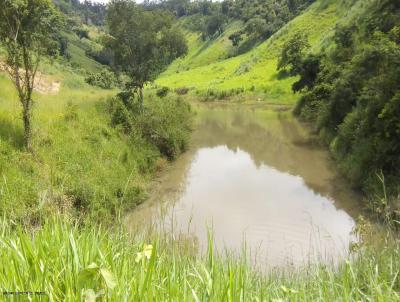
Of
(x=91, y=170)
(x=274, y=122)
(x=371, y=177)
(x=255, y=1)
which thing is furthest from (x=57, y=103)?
(x=255, y=1)

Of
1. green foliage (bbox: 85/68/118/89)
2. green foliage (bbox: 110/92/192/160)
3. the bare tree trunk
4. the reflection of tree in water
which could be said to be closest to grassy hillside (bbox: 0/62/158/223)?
the bare tree trunk

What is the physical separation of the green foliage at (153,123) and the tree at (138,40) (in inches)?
44.1

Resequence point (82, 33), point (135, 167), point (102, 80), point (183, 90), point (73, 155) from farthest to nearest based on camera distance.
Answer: point (82, 33), point (183, 90), point (102, 80), point (73, 155), point (135, 167)

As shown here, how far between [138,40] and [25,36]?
12.0 m

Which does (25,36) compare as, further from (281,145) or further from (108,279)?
(281,145)

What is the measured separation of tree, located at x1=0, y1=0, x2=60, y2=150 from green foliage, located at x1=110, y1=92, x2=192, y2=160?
7.01 meters

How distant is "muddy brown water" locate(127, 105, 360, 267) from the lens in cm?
1162

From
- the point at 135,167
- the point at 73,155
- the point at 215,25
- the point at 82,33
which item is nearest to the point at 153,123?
the point at 73,155

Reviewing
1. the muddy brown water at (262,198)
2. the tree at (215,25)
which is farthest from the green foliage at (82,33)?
the muddy brown water at (262,198)

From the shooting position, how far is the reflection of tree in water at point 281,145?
18.2 metres

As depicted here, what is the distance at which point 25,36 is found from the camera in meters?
14.1

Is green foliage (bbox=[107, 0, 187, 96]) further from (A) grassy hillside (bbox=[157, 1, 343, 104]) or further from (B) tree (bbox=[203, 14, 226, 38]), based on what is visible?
(B) tree (bbox=[203, 14, 226, 38])

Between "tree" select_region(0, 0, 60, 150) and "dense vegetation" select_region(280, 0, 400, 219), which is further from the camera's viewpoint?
"dense vegetation" select_region(280, 0, 400, 219)

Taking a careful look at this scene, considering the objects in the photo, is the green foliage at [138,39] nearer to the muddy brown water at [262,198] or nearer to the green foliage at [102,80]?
the muddy brown water at [262,198]
